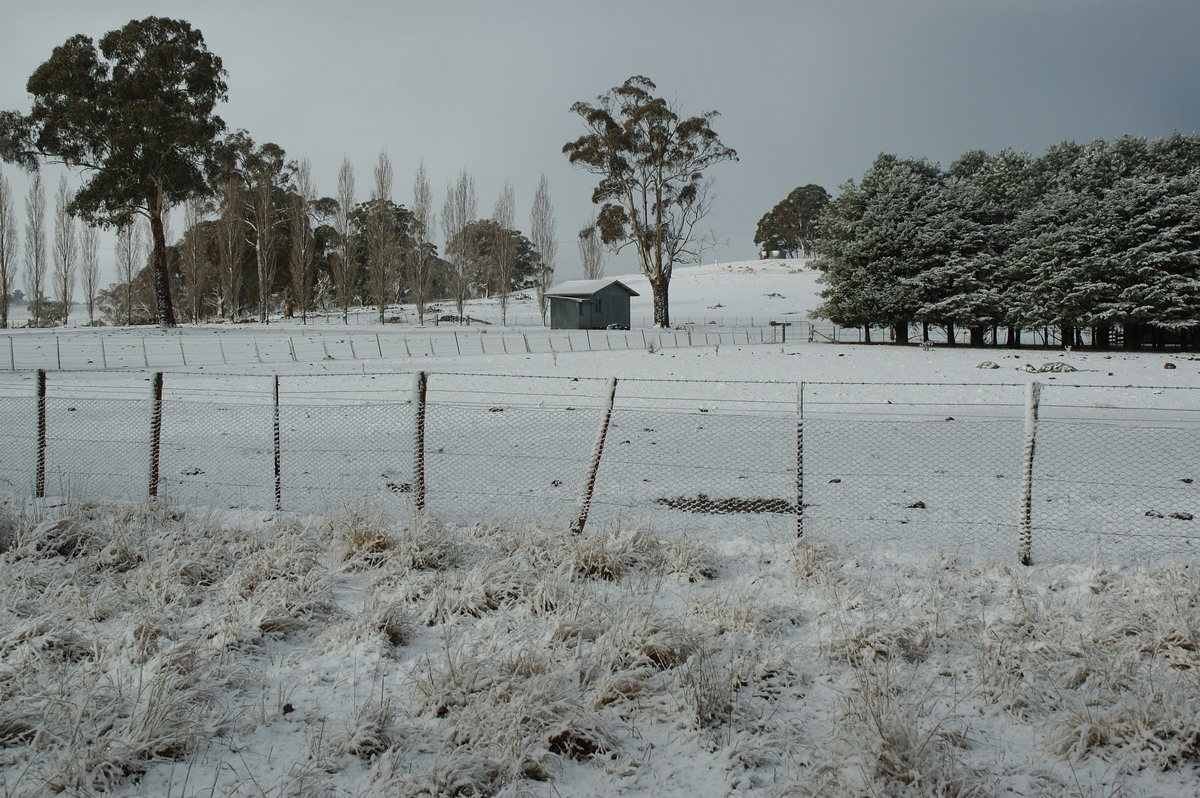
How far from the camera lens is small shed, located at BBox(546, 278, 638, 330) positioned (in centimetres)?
5075

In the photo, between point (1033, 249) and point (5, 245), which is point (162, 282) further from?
point (1033, 249)

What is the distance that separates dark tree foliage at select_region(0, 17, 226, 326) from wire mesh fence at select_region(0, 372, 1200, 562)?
2794cm

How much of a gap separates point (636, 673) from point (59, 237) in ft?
214

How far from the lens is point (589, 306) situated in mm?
51031

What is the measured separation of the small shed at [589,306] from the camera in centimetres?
5075

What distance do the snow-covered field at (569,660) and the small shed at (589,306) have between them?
44.5 m

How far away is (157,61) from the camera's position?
37844 millimetres

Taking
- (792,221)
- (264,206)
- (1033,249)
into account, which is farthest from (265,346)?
(792,221)

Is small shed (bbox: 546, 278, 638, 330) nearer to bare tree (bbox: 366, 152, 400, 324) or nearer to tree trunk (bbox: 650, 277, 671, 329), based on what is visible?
tree trunk (bbox: 650, 277, 671, 329)

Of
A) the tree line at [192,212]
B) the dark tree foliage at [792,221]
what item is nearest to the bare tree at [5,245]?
the tree line at [192,212]

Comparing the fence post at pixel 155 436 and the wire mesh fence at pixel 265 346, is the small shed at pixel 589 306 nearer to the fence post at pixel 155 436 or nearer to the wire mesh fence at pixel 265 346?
the wire mesh fence at pixel 265 346

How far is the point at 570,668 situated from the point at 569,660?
123 millimetres

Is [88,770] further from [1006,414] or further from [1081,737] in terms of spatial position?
[1006,414]

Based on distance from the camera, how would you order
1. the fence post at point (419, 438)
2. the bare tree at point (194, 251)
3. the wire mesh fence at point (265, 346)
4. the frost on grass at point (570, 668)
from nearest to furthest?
the frost on grass at point (570, 668)
the fence post at point (419, 438)
the wire mesh fence at point (265, 346)
the bare tree at point (194, 251)
